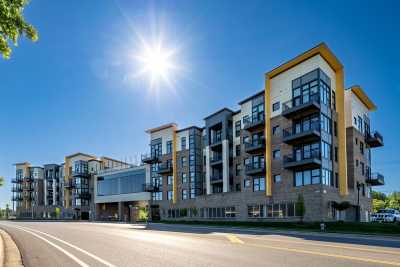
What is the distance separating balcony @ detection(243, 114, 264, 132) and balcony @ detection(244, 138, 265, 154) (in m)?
1.96

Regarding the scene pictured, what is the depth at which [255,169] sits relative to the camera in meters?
40.9

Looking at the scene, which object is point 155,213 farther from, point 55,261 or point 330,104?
point 55,261

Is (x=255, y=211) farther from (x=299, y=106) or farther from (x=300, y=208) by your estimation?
(x=299, y=106)

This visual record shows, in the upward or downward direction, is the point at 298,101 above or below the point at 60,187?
above

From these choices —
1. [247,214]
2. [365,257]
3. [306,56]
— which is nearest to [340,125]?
[306,56]

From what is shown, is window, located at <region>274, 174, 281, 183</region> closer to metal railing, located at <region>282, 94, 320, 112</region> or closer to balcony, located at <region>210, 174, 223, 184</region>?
metal railing, located at <region>282, 94, 320, 112</region>

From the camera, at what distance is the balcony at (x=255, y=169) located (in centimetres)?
4028

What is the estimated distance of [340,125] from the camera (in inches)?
1473

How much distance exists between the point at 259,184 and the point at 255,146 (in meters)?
4.99

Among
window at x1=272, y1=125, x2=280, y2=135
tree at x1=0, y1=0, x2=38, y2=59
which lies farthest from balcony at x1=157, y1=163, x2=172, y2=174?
tree at x1=0, y1=0, x2=38, y2=59

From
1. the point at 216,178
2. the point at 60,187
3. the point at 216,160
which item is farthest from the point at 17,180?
the point at 216,160

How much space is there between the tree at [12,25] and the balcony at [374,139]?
151ft

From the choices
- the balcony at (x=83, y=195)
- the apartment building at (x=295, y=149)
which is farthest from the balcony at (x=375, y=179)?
the balcony at (x=83, y=195)

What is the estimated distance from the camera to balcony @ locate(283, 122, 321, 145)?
3386cm
